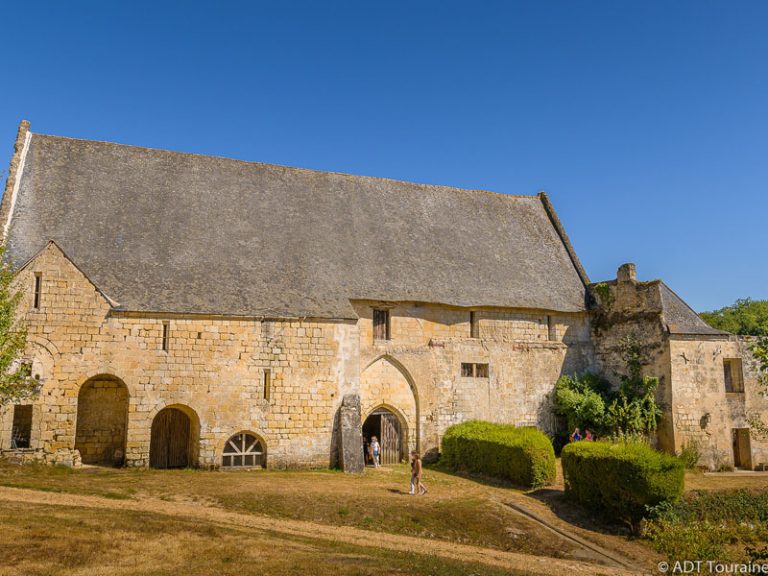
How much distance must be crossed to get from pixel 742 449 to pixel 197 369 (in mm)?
20039

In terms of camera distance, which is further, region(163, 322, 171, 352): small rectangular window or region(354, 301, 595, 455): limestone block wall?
region(354, 301, 595, 455): limestone block wall

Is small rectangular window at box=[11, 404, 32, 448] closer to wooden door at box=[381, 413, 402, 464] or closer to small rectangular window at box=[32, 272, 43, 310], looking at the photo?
small rectangular window at box=[32, 272, 43, 310]

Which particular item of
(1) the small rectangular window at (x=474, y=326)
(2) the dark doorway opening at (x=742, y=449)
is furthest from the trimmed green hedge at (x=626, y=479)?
(2) the dark doorway opening at (x=742, y=449)

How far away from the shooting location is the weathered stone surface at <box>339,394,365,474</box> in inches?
805

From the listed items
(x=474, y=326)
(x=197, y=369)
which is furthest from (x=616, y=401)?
(x=197, y=369)

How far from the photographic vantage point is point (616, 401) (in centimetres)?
2441

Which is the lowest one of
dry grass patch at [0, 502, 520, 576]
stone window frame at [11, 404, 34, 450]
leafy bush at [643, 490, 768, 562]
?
leafy bush at [643, 490, 768, 562]

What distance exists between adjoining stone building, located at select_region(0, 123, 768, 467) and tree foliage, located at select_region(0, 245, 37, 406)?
0.46 metres

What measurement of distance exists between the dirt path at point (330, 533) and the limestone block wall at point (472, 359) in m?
9.00

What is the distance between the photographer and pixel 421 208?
28.3 meters

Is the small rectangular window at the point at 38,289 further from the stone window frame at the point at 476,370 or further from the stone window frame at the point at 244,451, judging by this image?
the stone window frame at the point at 476,370

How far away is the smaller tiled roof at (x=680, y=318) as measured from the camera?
24.2m

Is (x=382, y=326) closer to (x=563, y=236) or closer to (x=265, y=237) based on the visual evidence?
(x=265, y=237)

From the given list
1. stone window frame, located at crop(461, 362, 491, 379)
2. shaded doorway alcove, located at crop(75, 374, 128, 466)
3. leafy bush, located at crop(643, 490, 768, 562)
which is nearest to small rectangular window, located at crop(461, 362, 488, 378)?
stone window frame, located at crop(461, 362, 491, 379)
